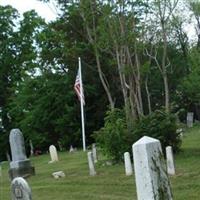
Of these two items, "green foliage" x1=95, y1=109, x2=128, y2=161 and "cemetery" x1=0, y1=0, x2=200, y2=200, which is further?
"green foliage" x1=95, y1=109, x2=128, y2=161

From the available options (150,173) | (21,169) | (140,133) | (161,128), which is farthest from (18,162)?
(150,173)

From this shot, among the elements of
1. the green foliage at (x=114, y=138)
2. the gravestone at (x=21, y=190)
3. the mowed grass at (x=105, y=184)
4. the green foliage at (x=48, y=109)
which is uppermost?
the green foliage at (x=48, y=109)

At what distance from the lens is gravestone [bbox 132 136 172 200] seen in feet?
20.9

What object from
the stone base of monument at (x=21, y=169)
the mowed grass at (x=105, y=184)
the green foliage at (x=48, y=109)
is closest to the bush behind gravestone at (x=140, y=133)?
the mowed grass at (x=105, y=184)

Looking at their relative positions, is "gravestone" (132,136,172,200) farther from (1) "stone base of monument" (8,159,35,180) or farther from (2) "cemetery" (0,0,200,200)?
(1) "stone base of monument" (8,159,35,180)

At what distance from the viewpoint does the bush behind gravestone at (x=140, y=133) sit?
64.4 ft

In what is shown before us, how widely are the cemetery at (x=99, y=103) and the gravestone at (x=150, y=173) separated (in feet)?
0.04

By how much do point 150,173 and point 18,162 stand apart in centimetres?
1449

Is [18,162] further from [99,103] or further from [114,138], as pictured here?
[99,103]

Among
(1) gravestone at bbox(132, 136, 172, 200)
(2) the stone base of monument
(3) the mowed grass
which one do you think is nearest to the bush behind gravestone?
(3) the mowed grass

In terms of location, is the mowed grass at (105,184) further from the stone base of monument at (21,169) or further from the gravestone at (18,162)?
the gravestone at (18,162)

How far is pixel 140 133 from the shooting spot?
19.7m

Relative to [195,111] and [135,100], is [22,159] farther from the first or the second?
[195,111]

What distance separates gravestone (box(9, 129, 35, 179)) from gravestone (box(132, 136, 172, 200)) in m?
13.8
